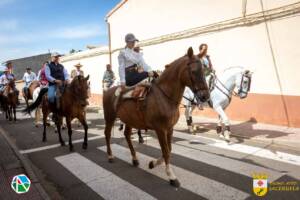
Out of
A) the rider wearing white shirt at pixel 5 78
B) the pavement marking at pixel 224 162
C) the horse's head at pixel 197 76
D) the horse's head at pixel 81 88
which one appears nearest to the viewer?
the horse's head at pixel 197 76

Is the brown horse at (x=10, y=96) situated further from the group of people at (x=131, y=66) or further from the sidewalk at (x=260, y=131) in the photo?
the group of people at (x=131, y=66)

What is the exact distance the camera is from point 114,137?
7.82 metres

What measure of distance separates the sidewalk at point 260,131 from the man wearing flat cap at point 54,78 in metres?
4.61

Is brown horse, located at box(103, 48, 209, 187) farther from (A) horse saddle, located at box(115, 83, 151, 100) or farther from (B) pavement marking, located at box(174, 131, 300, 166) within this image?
(B) pavement marking, located at box(174, 131, 300, 166)

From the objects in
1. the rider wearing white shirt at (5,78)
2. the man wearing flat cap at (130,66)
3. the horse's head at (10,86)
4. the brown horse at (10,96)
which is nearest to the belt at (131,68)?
the man wearing flat cap at (130,66)

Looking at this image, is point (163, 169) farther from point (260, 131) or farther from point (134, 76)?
point (260, 131)

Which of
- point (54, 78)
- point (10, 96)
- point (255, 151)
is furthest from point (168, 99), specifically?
point (10, 96)

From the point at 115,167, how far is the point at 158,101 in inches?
77.4

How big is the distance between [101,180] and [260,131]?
18.5 feet

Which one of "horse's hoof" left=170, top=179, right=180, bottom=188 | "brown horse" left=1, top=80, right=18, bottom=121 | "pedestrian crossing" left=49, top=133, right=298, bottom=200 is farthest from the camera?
"brown horse" left=1, top=80, right=18, bottom=121

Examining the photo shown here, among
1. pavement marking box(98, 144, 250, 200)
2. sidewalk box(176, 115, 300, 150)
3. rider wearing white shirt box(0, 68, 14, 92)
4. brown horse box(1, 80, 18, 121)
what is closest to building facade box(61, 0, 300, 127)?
sidewalk box(176, 115, 300, 150)

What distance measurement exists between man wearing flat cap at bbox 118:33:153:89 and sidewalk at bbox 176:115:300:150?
389 cm

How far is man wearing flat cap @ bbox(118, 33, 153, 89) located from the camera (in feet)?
16.8

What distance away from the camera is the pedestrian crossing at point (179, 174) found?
12.7 ft
